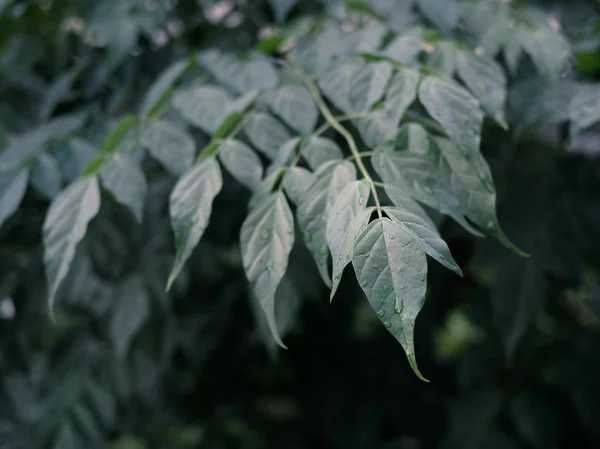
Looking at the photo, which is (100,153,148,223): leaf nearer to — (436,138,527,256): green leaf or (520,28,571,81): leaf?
(436,138,527,256): green leaf

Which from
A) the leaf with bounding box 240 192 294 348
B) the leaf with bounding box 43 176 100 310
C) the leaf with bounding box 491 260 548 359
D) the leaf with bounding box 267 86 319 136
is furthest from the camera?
the leaf with bounding box 491 260 548 359

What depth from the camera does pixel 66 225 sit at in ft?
2.56

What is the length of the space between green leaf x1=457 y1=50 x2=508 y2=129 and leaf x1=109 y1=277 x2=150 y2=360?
0.77 metres

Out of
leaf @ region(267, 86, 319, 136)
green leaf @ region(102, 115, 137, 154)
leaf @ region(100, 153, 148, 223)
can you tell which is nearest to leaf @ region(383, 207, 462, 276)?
leaf @ region(267, 86, 319, 136)

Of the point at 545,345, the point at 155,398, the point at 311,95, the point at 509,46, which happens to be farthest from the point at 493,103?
the point at 155,398

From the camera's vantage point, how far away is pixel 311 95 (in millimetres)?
927

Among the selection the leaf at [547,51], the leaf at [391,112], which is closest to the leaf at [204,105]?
the leaf at [391,112]

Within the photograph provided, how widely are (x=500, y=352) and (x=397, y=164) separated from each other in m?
0.89

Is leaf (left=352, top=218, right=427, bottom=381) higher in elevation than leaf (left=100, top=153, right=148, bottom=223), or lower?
higher

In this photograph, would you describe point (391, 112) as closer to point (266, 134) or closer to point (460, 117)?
point (460, 117)

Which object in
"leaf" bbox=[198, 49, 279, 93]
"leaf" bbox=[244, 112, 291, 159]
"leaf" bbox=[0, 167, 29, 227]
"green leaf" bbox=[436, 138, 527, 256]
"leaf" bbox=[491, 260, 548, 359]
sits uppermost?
"leaf" bbox=[198, 49, 279, 93]

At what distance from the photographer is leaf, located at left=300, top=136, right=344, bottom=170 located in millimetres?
759

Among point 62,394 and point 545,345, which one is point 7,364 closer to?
point 62,394

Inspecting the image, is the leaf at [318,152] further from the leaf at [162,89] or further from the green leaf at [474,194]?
the leaf at [162,89]
